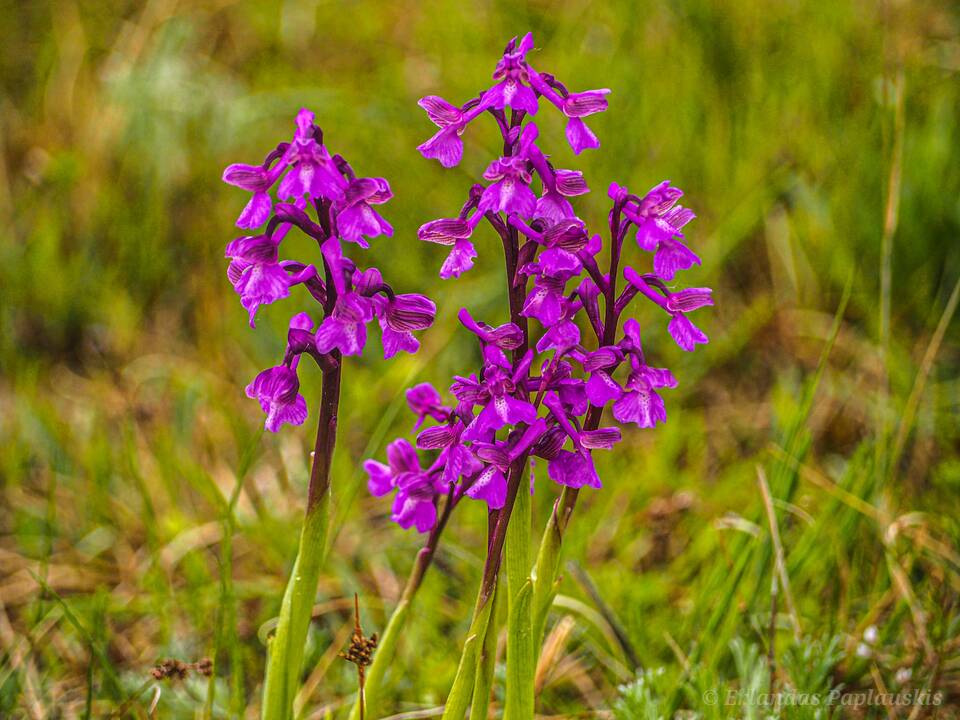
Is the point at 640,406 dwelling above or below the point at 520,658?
above

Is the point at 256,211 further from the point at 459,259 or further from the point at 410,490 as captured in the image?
the point at 410,490

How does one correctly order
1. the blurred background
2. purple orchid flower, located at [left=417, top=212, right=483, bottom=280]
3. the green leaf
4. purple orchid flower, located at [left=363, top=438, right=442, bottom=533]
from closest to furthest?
purple orchid flower, located at [left=417, top=212, right=483, bottom=280]
the green leaf
purple orchid flower, located at [left=363, top=438, right=442, bottom=533]
the blurred background

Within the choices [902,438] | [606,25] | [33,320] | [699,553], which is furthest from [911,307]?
[33,320]

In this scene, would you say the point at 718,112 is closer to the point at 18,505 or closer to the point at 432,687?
the point at 432,687

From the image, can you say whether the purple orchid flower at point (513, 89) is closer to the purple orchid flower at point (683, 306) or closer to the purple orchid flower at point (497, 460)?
the purple orchid flower at point (683, 306)

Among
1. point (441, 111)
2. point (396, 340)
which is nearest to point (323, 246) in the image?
point (396, 340)

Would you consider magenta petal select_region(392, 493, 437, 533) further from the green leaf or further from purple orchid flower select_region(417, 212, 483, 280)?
purple orchid flower select_region(417, 212, 483, 280)

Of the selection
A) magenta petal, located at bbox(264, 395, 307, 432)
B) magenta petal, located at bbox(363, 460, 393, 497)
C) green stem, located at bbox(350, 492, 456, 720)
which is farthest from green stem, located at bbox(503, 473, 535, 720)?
magenta petal, located at bbox(264, 395, 307, 432)
